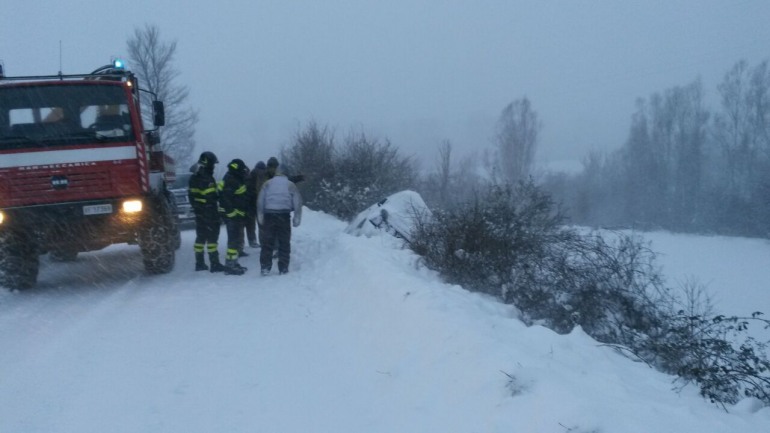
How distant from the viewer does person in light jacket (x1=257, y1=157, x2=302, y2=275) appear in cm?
983

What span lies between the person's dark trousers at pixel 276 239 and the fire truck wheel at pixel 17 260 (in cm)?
345

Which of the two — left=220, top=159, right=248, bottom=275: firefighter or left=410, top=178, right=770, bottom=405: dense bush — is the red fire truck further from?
left=410, top=178, right=770, bottom=405: dense bush

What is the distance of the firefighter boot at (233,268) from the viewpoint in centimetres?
993

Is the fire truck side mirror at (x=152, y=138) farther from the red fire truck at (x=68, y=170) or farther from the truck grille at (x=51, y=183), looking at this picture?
the truck grille at (x=51, y=183)

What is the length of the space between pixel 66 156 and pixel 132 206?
44.3 inches

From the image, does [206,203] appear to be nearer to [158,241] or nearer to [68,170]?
[158,241]

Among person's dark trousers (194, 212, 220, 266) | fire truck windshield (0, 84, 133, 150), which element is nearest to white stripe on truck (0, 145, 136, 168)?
fire truck windshield (0, 84, 133, 150)

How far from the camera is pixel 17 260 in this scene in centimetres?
898

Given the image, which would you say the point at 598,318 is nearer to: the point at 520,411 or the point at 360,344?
the point at 360,344

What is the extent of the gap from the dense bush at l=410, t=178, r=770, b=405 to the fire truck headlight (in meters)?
4.34

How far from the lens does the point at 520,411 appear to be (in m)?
3.77

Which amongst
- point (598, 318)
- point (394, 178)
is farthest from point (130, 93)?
point (394, 178)

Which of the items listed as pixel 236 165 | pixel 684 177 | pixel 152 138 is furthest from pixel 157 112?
pixel 684 177

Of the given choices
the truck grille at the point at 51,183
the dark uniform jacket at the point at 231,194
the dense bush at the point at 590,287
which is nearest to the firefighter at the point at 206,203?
the dark uniform jacket at the point at 231,194
